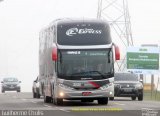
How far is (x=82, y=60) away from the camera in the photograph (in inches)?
1276

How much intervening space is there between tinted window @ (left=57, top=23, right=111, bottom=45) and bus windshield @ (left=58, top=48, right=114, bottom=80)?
414mm

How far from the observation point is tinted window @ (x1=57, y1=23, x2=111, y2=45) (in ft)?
106

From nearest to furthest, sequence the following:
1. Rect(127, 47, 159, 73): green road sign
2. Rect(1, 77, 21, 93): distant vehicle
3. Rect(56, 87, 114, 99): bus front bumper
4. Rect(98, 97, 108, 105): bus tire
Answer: Rect(56, 87, 114, 99): bus front bumper < Rect(98, 97, 108, 105): bus tire < Rect(127, 47, 159, 73): green road sign < Rect(1, 77, 21, 93): distant vehicle

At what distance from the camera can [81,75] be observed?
32375 mm

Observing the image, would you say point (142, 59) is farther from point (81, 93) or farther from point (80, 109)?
point (80, 109)

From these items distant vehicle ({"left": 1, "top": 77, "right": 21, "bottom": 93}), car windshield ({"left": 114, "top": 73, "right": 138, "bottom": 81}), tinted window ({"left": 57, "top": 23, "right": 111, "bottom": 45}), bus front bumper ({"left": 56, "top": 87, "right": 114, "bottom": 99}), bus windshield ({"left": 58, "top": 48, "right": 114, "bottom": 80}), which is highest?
tinted window ({"left": 57, "top": 23, "right": 111, "bottom": 45})

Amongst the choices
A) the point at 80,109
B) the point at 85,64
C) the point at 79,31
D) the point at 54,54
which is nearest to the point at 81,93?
the point at 85,64

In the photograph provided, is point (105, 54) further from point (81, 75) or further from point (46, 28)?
point (46, 28)

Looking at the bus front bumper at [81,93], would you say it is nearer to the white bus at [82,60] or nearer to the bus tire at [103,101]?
the white bus at [82,60]

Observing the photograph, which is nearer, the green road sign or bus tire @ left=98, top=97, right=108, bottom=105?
bus tire @ left=98, top=97, right=108, bottom=105

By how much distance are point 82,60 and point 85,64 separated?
0.22 m

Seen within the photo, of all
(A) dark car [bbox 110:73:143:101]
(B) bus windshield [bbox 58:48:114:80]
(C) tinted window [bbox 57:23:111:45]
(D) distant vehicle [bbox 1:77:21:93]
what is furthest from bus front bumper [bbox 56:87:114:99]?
(D) distant vehicle [bbox 1:77:21:93]

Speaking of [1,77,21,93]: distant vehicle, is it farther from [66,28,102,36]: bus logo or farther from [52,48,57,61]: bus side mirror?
[52,48,57,61]: bus side mirror

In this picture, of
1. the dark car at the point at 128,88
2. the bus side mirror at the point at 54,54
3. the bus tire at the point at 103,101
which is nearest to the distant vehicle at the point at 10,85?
the dark car at the point at 128,88
